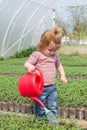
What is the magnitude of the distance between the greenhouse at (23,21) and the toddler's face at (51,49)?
1172 centimetres

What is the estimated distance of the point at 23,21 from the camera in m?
19.5

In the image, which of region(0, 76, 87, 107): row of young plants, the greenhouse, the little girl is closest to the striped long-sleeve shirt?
the little girl

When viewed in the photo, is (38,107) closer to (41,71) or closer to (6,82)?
(41,71)

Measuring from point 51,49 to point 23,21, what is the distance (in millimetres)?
15566

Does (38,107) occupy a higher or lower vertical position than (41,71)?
lower

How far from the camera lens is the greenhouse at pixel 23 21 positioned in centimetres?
1706

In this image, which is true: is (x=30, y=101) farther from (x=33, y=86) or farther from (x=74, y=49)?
(x=74, y=49)

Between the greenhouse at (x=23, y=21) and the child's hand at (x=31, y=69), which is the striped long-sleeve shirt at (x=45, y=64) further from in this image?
the greenhouse at (x=23, y=21)

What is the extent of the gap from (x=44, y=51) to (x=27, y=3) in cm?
1453

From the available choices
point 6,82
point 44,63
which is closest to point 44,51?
point 44,63

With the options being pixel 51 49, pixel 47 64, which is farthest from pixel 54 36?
pixel 47 64

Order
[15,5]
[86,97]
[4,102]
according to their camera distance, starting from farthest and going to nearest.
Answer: [15,5] < [4,102] < [86,97]

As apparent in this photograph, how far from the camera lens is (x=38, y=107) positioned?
13.9 ft

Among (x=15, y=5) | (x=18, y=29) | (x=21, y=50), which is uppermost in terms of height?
(x=15, y=5)
